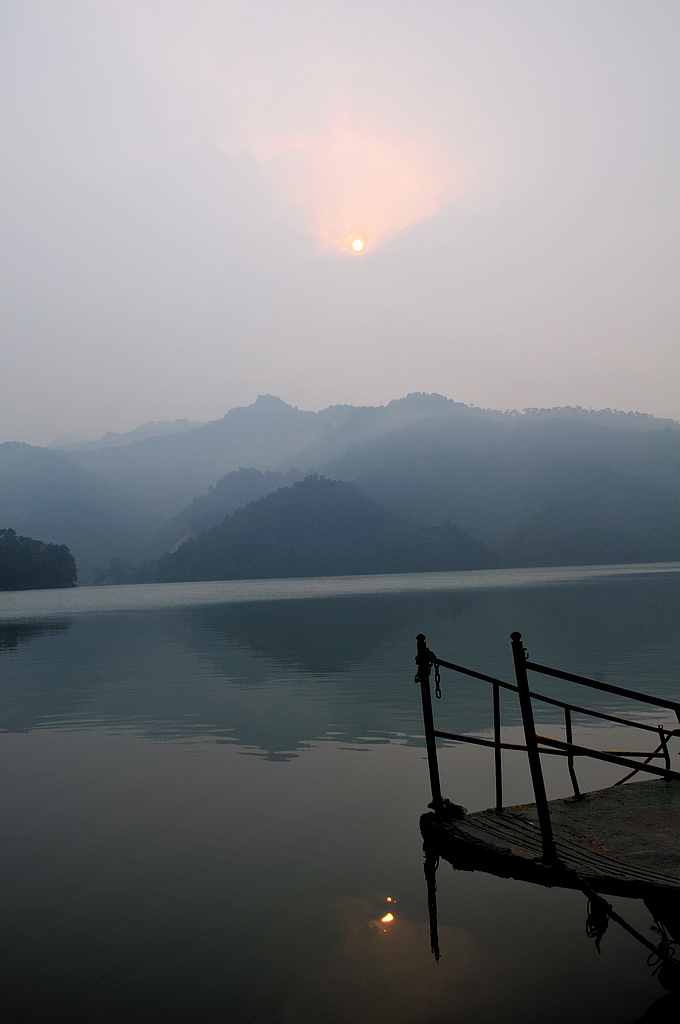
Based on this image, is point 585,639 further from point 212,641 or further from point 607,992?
point 607,992

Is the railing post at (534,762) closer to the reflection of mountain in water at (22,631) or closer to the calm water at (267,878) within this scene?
the calm water at (267,878)

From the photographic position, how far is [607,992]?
8.84 metres

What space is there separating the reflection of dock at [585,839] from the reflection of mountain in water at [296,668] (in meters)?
11.5

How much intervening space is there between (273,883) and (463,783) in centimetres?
667

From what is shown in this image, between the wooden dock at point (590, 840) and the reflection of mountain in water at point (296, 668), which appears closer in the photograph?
the wooden dock at point (590, 840)

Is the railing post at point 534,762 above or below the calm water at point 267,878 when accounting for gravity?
above

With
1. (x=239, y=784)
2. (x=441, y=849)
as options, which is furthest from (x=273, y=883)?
(x=239, y=784)

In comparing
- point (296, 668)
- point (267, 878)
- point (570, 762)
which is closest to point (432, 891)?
point (267, 878)

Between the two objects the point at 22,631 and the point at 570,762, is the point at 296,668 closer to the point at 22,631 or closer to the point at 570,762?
the point at 570,762

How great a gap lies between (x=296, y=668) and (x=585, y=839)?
107ft


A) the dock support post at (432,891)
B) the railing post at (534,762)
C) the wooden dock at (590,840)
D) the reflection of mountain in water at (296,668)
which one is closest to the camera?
the wooden dock at (590,840)

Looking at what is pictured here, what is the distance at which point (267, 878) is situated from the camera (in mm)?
12203

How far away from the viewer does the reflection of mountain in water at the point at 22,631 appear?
64.0 metres

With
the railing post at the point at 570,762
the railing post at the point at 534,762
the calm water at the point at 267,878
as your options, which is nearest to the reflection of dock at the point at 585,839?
the railing post at the point at 534,762
